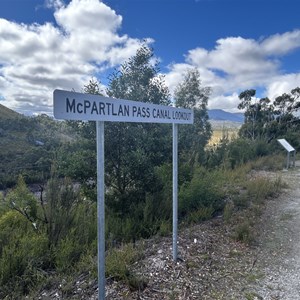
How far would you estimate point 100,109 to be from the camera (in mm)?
2221

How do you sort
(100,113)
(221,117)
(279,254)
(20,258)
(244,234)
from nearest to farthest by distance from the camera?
(100,113), (20,258), (279,254), (244,234), (221,117)

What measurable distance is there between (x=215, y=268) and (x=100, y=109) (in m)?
2.72

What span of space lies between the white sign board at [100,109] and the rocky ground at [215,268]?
1.88 meters

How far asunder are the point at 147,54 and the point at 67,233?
14.0 feet

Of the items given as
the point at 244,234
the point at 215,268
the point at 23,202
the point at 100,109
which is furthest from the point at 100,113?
the point at 244,234

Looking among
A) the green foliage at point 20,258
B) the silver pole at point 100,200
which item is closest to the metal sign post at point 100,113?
the silver pole at point 100,200

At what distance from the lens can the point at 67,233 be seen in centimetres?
430

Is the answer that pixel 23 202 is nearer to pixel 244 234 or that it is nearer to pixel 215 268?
pixel 215 268

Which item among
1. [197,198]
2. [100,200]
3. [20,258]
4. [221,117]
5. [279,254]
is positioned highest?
[221,117]

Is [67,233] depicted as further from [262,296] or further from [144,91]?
[144,91]

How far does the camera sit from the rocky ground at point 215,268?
3035 millimetres

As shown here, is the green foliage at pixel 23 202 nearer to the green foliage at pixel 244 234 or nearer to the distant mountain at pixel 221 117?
the green foliage at pixel 244 234

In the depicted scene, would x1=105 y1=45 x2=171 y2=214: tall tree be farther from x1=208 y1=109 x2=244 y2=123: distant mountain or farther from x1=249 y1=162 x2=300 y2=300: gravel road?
x1=208 y1=109 x2=244 y2=123: distant mountain

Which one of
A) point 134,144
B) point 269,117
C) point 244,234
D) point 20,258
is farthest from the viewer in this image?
point 269,117
